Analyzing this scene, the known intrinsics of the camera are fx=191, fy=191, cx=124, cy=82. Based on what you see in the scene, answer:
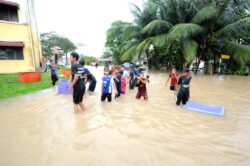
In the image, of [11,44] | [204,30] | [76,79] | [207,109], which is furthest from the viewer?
[204,30]

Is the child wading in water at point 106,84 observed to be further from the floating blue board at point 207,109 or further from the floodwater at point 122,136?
the floating blue board at point 207,109

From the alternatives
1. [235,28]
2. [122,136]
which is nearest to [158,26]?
[235,28]

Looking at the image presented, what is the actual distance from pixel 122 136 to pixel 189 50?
12.9m

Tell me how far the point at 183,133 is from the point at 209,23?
603 inches

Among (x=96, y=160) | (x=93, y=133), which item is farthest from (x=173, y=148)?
(x=93, y=133)

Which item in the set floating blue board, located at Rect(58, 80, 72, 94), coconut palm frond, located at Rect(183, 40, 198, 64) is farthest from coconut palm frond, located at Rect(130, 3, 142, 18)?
floating blue board, located at Rect(58, 80, 72, 94)

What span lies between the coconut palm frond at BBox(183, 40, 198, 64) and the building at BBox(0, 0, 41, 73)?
42.6 feet

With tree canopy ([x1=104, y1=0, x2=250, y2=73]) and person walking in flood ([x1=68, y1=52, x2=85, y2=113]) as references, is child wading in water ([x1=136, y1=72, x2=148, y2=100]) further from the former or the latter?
tree canopy ([x1=104, y1=0, x2=250, y2=73])

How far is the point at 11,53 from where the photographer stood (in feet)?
51.5

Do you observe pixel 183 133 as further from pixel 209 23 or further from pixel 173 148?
pixel 209 23

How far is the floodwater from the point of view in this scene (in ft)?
10.6

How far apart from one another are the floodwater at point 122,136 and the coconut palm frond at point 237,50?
1053 centimetres

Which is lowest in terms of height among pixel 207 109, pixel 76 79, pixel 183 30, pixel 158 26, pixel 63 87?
pixel 207 109

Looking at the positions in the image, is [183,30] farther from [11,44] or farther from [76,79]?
[11,44]
